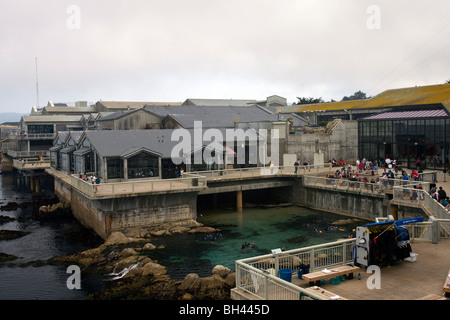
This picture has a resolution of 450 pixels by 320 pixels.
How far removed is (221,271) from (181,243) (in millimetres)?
8341

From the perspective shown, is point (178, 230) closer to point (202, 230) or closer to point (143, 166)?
point (202, 230)

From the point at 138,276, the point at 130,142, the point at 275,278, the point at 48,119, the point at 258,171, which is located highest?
the point at 48,119

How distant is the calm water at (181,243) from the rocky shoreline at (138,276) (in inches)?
37.6

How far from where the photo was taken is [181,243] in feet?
114

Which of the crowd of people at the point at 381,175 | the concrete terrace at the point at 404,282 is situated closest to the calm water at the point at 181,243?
the crowd of people at the point at 381,175

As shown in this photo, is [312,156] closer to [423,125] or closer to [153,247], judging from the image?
[423,125]

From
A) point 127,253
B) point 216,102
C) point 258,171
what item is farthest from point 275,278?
point 216,102

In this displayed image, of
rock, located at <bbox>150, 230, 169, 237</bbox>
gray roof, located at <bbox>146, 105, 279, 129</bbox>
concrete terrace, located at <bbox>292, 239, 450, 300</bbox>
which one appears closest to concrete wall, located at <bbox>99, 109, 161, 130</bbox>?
gray roof, located at <bbox>146, 105, 279, 129</bbox>

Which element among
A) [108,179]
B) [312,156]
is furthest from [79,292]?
[312,156]

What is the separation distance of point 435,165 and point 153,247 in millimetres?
32164

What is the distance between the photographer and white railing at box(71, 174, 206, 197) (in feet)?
118

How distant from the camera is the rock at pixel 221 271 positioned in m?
27.0

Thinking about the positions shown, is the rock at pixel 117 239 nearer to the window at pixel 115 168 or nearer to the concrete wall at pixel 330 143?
the window at pixel 115 168

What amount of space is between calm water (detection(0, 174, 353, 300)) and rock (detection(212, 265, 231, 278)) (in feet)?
2.64
